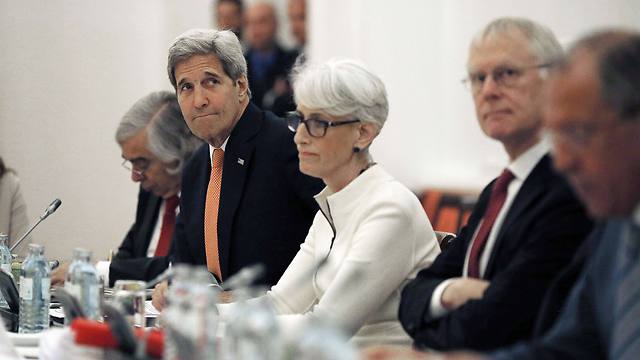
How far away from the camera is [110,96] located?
744cm

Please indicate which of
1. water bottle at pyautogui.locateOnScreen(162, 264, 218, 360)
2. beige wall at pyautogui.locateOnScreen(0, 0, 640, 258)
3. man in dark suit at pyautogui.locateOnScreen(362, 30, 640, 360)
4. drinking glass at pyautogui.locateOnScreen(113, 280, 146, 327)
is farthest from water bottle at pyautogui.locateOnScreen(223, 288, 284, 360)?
beige wall at pyautogui.locateOnScreen(0, 0, 640, 258)

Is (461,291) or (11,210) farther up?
(461,291)

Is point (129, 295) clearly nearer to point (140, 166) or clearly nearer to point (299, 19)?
point (140, 166)

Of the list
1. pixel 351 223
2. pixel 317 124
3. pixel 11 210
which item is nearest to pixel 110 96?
pixel 11 210

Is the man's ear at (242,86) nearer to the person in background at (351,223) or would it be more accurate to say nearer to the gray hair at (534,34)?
the person in background at (351,223)

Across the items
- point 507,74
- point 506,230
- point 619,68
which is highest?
point 619,68

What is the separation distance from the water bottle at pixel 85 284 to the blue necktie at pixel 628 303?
1.19 metres

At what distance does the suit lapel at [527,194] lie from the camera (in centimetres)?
246

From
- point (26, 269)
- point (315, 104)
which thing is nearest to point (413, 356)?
point (315, 104)

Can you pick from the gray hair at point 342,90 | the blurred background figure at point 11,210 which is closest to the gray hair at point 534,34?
the gray hair at point 342,90

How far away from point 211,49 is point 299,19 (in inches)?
199

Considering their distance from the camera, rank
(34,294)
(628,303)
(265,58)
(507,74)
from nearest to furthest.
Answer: (628,303), (507,74), (34,294), (265,58)

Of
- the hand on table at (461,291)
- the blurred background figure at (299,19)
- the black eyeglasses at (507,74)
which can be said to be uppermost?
the black eyeglasses at (507,74)

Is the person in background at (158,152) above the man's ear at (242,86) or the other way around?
the other way around
